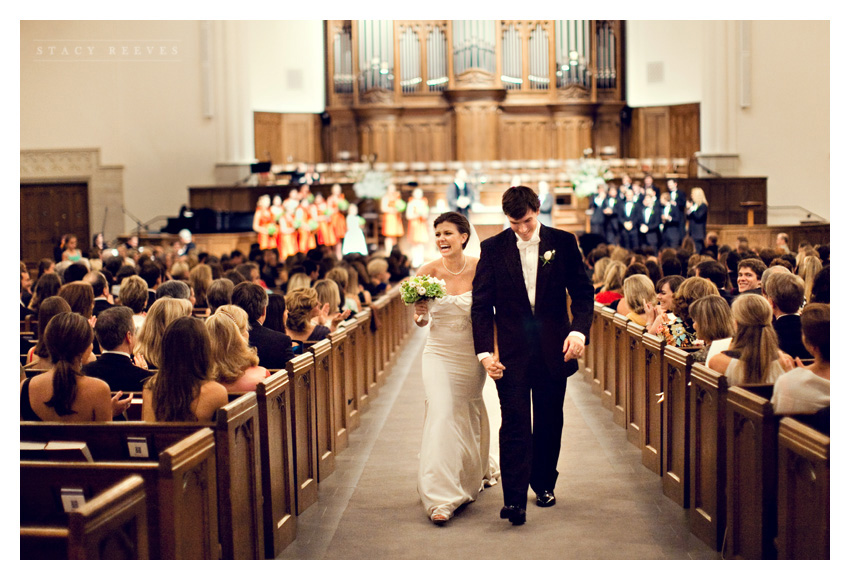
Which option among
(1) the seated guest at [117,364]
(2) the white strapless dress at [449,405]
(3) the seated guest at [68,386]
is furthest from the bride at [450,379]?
(3) the seated guest at [68,386]

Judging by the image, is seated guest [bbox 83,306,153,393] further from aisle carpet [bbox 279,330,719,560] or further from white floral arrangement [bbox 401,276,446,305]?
white floral arrangement [bbox 401,276,446,305]

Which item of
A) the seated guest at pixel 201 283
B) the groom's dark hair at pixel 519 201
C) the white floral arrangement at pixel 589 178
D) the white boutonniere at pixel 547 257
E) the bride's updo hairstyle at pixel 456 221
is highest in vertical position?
the white floral arrangement at pixel 589 178

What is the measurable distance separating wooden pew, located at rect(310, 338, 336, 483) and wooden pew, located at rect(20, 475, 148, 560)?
239cm

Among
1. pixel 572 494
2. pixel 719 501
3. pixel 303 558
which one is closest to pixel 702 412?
pixel 719 501

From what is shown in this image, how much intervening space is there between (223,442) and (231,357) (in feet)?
2.43

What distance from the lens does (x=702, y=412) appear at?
4.29 m

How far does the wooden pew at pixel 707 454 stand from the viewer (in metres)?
3.99

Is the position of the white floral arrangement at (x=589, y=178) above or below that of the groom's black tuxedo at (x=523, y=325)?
above

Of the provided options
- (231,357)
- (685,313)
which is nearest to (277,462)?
(231,357)

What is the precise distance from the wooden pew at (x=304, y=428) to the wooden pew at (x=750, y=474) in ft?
7.02

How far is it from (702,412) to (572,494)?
106 cm

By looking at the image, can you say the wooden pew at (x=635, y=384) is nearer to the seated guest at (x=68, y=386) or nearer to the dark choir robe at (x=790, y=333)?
the dark choir robe at (x=790, y=333)
